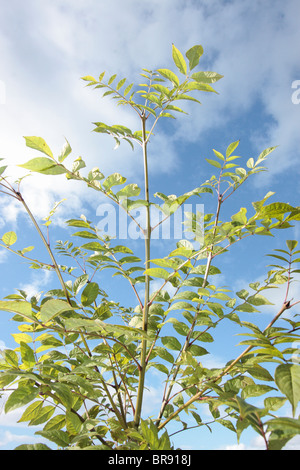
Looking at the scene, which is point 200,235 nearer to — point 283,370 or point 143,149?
point 143,149

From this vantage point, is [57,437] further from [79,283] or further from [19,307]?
[79,283]

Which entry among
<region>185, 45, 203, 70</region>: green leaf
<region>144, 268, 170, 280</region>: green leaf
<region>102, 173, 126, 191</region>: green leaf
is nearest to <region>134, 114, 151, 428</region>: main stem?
<region>144, 268, 170, 280</region>: green leaf

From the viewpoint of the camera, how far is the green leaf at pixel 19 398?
1046mm

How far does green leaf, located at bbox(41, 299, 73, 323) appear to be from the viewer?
926 millimetres

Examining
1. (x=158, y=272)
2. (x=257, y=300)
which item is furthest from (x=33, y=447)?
(x=257, y=300)

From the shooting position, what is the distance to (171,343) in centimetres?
142

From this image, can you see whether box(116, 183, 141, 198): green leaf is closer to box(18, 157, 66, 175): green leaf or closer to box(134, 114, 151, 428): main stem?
box(134, 114, 151, 428): main stem

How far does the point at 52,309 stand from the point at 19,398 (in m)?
0.35

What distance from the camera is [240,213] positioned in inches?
52.3

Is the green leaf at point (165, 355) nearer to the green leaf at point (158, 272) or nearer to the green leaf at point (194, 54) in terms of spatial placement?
the green leaf at point (158, 272)

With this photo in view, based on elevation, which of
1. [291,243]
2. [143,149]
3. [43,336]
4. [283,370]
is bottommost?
[283,370]

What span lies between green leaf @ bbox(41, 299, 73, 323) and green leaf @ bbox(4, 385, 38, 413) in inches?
11.6

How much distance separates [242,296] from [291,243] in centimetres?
29
